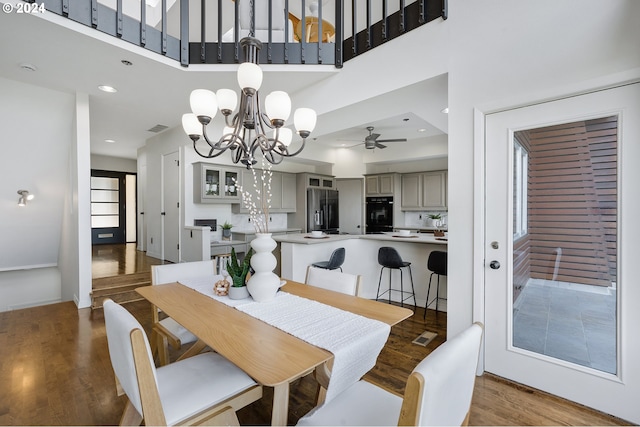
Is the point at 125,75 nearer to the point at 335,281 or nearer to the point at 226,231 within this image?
the point at 226,231

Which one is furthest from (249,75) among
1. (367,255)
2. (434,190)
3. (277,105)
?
(434,190)

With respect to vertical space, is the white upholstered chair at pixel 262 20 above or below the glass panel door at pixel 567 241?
above

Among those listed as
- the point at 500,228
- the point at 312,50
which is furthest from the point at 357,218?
the point at 500,228

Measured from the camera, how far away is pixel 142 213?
7141 mm

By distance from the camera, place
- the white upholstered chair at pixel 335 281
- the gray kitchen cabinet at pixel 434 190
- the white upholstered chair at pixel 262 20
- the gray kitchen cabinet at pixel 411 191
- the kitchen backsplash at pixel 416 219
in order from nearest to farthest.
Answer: the white upholstered chair at pixel 335 281 → the white upholstered chair at pixel 262 20 → the gray kitchen cabinet at pixel 434 190 → the gray kitchen cabinet at pixel 411 191 → the kitchen backsplash at pixel 416 219

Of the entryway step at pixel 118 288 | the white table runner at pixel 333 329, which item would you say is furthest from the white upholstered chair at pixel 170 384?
the entryway step at pixel 118 288

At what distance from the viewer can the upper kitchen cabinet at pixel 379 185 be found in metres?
6.78

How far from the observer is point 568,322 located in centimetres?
193

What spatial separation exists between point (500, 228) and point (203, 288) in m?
2.14

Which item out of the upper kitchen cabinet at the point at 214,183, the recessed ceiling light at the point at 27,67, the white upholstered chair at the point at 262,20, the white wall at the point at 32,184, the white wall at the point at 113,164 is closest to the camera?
the recessed ceiling light at the point at 27,67

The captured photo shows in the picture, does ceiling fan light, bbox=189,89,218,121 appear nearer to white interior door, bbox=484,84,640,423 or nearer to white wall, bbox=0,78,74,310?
white interior door, bbox=484,84,640,423

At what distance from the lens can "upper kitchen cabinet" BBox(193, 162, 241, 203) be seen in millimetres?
5012

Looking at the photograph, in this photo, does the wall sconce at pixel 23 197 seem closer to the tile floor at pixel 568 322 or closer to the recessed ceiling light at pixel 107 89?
the recessed ceiling light at pixel 107 89

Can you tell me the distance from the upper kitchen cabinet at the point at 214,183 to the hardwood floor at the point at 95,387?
2.44 meters
